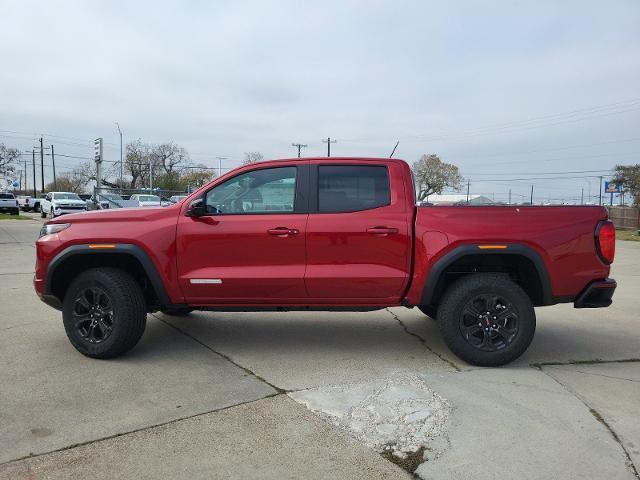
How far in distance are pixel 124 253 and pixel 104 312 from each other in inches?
22.3

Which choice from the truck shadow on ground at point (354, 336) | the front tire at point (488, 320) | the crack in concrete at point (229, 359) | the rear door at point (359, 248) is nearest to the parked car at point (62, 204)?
the crack in concrete at point (229, 359)

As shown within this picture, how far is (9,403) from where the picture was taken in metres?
3.80

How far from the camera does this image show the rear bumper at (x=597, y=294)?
15.2 feet

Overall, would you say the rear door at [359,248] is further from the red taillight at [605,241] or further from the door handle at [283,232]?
the red taillight at [605,241]

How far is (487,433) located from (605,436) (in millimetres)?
755

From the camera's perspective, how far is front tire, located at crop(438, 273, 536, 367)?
459cm

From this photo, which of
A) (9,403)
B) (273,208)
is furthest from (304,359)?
(9,403)

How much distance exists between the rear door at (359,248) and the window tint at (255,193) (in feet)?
0.95

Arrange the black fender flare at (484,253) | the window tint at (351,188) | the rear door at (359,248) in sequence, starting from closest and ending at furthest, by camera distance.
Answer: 1. the black fender flare at (484,253)
2. the rear door at (359,248)
3. the window tint at (351,188)

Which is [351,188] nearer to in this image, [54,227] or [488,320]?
[488,320]

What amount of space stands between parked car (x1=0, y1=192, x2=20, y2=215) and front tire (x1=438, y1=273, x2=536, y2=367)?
3822 cm

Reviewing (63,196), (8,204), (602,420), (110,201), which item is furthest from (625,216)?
(8,204)

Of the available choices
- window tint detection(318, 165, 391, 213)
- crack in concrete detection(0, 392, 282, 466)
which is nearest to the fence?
window tint detection(318, 165, 391, 213)

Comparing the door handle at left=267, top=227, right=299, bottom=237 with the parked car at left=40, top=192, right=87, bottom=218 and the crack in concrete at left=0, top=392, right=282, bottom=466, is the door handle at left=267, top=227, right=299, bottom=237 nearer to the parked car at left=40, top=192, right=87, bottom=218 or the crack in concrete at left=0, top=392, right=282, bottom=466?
the crack in concrete at left=0, top=392, right=282, bottom=466
